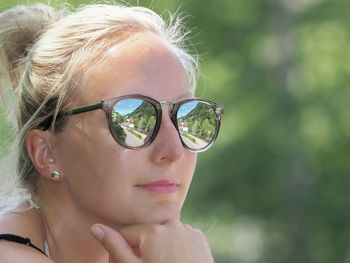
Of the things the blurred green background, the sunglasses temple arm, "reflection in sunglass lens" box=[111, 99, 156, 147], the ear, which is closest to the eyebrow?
"reflection in sunglass lens" box=[111, 99, 156, 147]

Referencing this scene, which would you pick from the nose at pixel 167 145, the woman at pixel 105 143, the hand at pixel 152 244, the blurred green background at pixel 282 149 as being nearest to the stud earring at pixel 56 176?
the woman at pixel 105 143

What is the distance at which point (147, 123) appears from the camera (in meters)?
1.97

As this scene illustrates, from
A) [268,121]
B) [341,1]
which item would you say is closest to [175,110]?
[268,121]

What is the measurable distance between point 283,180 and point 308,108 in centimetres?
126

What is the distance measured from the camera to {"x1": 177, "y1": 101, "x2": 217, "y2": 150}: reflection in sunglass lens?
204 cm

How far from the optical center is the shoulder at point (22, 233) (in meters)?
1.84

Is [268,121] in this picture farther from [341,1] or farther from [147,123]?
[147,123]

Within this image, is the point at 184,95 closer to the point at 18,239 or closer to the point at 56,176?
the point at 56,176

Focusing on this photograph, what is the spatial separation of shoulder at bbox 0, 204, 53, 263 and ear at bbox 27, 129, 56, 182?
0.59ft

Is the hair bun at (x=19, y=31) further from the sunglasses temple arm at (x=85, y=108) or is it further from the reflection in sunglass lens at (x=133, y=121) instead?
the reflection in sunglass lens at (x=133, y=121)

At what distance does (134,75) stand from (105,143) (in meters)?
0.27

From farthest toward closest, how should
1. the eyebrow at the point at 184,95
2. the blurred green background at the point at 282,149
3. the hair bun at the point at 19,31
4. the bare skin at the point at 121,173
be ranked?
1. the blurred green background at the point at 282,149
2. the hair bun at the point at 19,31
3. the eyebrow at the point at 184,95
4. the bare skin at the point at 121,173

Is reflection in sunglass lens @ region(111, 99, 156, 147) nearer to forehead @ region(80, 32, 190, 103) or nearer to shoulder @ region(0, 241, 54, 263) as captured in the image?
forehead @ region(80, 32, 190, 103)

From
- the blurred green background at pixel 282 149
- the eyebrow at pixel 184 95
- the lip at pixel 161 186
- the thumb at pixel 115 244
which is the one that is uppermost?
the eyebrow at pixel 184 95
